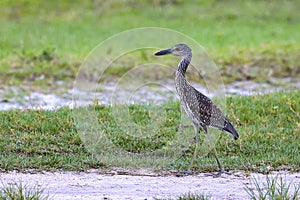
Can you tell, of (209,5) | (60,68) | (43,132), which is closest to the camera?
(43,132)

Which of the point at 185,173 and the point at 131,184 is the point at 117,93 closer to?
the point at 185,173

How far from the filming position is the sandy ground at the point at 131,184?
6.97 metres

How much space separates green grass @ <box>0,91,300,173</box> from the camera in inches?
323

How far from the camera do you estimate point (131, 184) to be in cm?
737

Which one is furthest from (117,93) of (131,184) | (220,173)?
(131,184)

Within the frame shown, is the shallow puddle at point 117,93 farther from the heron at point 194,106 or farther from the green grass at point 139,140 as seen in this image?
the heron at point 194,106

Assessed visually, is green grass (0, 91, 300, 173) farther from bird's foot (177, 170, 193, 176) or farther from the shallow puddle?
the shallow puddle

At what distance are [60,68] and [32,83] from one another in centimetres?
114

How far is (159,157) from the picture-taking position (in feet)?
28.0

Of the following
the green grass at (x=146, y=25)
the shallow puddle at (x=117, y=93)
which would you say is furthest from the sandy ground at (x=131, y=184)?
the green grass at (x=146, y=25)

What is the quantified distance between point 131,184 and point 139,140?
5.55ft

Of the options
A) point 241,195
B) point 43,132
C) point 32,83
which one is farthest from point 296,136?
point 32,83

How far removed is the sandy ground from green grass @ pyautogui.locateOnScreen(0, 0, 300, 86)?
6.56m

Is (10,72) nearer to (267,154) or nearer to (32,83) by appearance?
(32,83)
